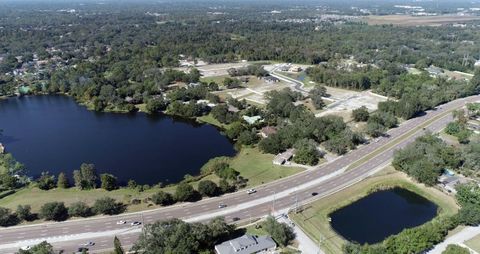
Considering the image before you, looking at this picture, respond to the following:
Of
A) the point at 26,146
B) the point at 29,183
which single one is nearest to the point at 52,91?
the point at 26,146

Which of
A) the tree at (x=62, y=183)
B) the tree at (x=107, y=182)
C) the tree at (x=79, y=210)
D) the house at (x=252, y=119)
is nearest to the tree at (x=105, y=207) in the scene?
the tree at (x=79, y=210)

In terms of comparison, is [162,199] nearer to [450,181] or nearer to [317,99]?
[450,181]

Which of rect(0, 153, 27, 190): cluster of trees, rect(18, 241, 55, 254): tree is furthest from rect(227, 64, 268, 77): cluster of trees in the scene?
rect(18, 241, 55, 254): tree

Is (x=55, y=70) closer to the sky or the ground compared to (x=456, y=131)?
closer to the sky

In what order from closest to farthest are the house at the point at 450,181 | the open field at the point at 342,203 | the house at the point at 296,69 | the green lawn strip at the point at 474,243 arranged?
the green lawn strip at the point at 474,243 < the open field at the point at 342,203 < the house at the point at 450,181 < the house at the point at 296,69

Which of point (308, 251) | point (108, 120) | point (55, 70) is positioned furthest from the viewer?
point (55, 70)

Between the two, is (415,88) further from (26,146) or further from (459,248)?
(26,146)

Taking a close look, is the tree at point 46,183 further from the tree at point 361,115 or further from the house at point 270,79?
the house at point 270,79

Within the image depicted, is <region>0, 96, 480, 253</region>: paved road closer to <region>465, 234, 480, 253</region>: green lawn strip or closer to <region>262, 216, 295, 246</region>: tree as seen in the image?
<region>262, 216, 295, 246</region>: tree
